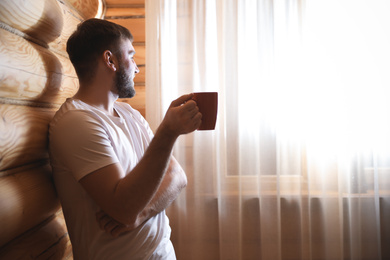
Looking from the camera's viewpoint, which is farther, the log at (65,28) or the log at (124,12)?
the log at (124,12)

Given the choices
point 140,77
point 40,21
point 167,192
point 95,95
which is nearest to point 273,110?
point 140,77

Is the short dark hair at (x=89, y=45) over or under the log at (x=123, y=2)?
under

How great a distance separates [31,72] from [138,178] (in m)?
0.54

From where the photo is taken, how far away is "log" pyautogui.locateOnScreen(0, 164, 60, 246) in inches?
33.4

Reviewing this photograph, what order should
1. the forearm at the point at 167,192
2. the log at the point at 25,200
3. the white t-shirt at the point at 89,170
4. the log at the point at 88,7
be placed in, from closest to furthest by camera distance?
the log at the point at 25,200 → the white t-shirt at the point at 89,170 → the forearm at the point at 167,192 → the log at the point at 88,7

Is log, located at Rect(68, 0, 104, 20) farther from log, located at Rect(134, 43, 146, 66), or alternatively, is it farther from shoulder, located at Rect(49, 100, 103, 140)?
shoulder, located at Rect(49, 100, 103, 140)

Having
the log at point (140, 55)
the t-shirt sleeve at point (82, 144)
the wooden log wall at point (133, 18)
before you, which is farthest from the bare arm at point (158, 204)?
the log at point (140, 55)

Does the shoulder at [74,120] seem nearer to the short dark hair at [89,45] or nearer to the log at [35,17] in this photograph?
the short dark hair at [89,45]

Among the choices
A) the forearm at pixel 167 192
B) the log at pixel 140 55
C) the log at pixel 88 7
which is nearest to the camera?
the forearm at pixel 167 192

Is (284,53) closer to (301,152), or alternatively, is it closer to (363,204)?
(301,152)

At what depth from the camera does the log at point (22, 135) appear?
34.2 inches

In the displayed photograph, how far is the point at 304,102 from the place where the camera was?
198 centimetres

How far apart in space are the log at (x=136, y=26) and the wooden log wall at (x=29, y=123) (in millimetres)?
811

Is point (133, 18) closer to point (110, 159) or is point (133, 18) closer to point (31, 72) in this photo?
point (31, 72)
